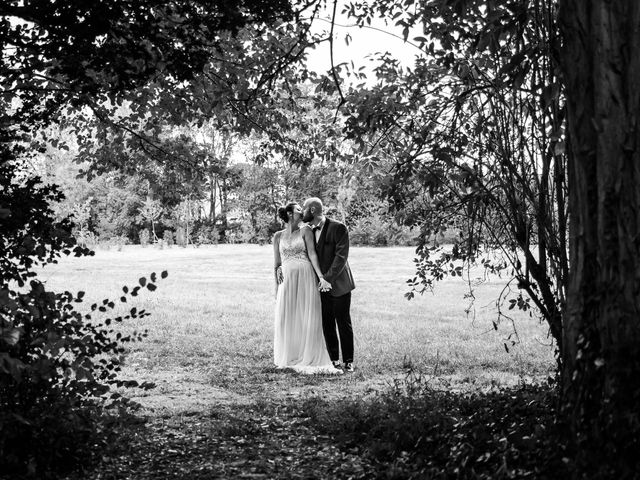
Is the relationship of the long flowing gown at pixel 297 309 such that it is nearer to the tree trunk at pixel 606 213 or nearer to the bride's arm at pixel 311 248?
the bride's arm at pixel 311 248

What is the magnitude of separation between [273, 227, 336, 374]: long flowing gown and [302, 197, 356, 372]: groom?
0.11m

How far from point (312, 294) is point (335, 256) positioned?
66 cm

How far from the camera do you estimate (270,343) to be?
10.3 metres

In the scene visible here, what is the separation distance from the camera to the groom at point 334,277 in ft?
25.9

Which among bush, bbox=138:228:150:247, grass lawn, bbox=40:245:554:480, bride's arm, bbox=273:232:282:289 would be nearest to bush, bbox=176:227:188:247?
bush, bbox=138:228:150:247

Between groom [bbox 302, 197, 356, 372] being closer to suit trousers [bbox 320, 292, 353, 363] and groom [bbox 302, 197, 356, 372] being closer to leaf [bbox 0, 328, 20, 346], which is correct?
suit trousers [bbox 320, 292, 353, 363]

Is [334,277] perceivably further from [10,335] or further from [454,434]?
[10,335]

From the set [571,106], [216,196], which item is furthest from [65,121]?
[216,196]

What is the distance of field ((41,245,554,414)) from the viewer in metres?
7.07

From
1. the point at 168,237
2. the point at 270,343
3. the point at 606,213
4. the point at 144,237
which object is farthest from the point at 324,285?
the point at 168,237

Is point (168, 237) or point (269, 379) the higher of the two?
point (168, 237)

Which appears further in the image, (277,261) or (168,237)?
(168,237)

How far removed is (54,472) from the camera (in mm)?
3656

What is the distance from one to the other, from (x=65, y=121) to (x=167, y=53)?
407 centimetres
